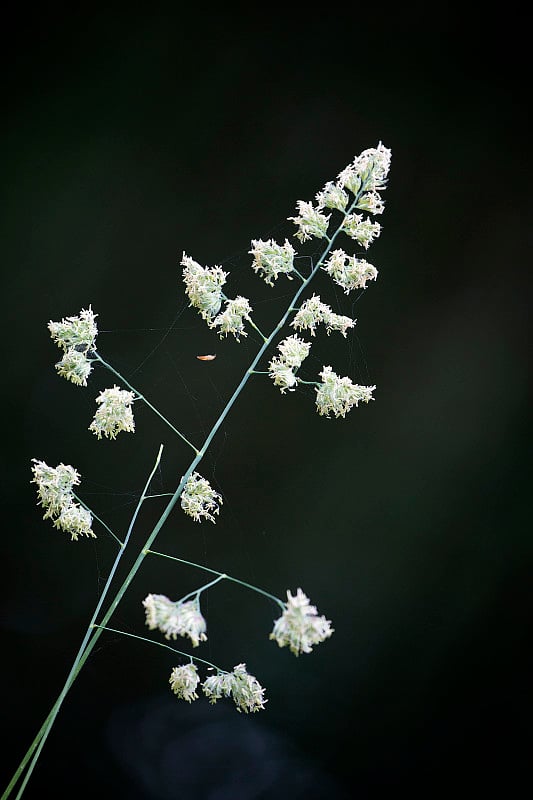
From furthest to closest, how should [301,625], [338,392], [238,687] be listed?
[338,392] < [238,687] < [301,625]

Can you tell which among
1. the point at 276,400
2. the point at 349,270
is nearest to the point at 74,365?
the point at 349,270

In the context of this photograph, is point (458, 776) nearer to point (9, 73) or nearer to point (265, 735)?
point (265, 735)

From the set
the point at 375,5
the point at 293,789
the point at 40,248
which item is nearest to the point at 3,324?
the point at 40,248

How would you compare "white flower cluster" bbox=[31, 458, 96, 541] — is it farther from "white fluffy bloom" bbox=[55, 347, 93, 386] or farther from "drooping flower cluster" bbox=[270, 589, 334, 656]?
"drooping flower cluster" bbox=[270, 589, 334, 656]

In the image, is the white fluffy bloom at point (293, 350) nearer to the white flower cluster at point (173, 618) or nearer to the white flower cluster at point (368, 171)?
the white flower cluster at point (368, 171)

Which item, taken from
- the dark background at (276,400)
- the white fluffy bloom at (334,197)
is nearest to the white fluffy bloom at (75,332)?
the white fluffy bloom at (334,197)

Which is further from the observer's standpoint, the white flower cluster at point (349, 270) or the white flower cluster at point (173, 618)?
the white flower cluster at point (349, 270)

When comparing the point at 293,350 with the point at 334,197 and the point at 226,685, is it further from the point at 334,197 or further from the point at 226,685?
the point at 226,685
